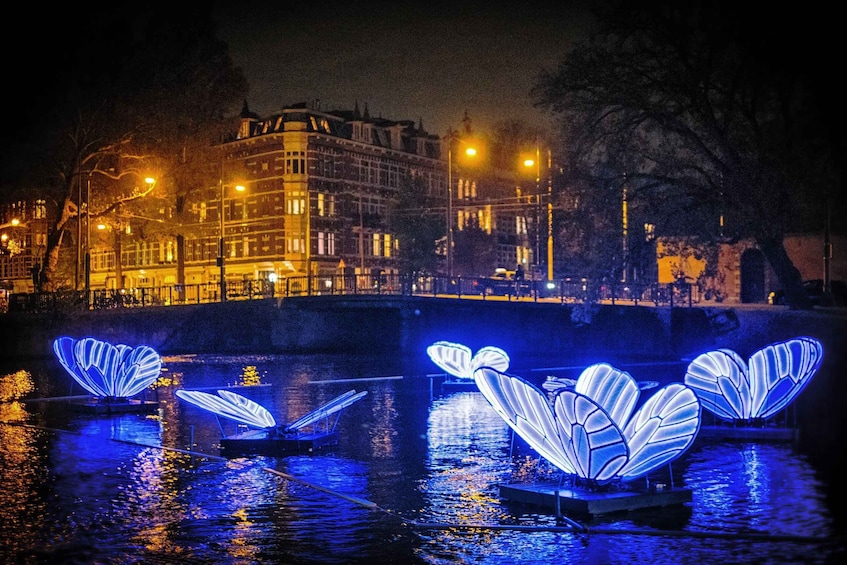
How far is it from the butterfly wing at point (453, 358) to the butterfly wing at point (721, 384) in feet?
56.4

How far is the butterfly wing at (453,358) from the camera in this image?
41.4 m

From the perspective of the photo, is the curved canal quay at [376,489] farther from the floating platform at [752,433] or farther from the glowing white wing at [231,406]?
the glowing white wing at [231,406]

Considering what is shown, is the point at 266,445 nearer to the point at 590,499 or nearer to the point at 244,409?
the point at 244,409

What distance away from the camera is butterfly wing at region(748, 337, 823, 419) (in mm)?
23453

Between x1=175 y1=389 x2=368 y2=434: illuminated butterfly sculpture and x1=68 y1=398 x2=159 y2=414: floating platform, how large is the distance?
28.6ft

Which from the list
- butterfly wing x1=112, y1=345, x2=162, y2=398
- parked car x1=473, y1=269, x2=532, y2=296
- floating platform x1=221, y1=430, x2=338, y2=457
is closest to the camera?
floating platform x1=221, y1=430, x2=338, y2=457

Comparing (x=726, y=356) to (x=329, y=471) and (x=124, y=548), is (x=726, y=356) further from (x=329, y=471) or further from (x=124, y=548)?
(x=124, y=548)

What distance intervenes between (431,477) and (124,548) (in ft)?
22.0

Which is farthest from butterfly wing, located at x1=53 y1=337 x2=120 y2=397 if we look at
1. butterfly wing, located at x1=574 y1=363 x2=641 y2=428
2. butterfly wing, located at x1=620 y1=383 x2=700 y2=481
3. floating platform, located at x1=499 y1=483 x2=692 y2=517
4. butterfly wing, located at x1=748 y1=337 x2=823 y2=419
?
butterfly wing, located at x1=620 y1=383 x2=700 y2=481

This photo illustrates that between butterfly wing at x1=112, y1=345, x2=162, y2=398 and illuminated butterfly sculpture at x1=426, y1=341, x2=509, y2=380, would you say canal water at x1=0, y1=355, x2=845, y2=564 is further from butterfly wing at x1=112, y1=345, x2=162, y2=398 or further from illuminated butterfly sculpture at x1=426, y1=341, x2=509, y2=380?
illuminated butterfly sculpture at x1=426, y1=341, x2=509, y2=380

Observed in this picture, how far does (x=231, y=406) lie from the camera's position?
22.6 metres

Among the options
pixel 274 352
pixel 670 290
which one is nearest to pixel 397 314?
pixel 274 352

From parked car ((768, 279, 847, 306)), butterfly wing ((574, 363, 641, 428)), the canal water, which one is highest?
parked car ((768, 279, 847, 306))

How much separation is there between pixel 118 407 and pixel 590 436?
63.0 ft
